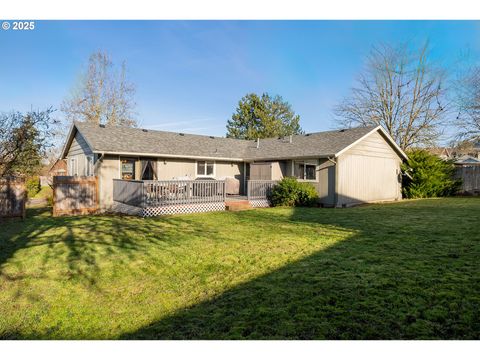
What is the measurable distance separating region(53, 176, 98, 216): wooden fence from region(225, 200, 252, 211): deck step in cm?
637

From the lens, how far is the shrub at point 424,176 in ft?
62.5

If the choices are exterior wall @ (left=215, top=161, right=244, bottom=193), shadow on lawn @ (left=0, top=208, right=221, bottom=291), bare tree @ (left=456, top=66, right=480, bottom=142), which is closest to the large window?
exterior wall @ (left=215, top=161, right=244, bottom=193)

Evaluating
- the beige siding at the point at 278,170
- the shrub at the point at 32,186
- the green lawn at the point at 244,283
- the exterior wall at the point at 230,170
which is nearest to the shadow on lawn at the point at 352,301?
the green lawn at the point at 244,283

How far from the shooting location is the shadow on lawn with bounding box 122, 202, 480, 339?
3.03 m

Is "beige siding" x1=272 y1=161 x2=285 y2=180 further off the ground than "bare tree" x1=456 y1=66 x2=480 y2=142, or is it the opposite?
Answer: "bare tree" x1=456 y1=66 x2=480 y2=142

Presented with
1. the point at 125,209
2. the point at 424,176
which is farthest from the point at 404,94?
the point at 125,209

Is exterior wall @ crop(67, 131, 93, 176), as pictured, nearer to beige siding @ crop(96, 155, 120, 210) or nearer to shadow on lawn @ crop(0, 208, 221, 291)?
beige siding @ crop(96, 155, 120, 210)

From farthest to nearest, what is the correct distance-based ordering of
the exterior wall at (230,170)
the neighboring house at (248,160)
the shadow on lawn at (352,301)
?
the exterior wall at (230,170) < the neighboring house at (248,160) < the shadow on lawn at (352,301)

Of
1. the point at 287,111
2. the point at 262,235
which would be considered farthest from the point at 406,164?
the point at 287,111

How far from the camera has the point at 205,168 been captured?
17.7 metres

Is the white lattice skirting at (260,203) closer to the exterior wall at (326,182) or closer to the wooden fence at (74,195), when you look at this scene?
the exterior wall at (326,182)

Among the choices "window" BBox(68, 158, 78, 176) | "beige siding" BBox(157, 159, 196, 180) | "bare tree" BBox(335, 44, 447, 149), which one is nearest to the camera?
"beige siding" BBox(157, 159, 196, 180)

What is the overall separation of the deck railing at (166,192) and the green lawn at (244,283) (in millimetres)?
3478

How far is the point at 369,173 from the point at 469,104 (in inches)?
636
